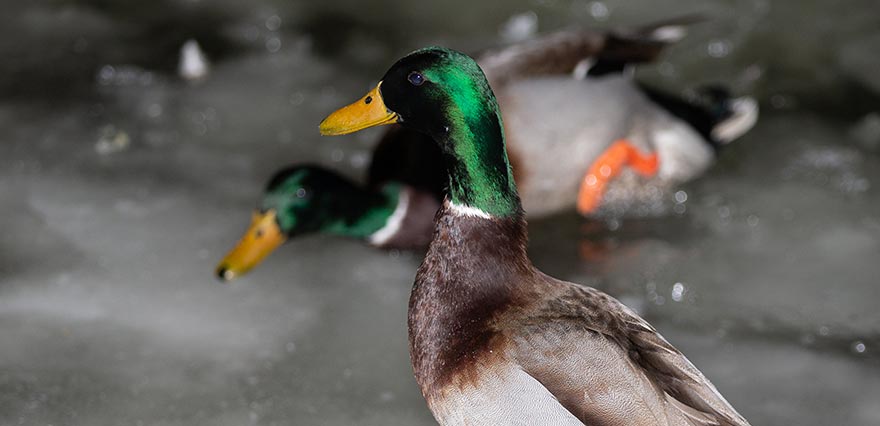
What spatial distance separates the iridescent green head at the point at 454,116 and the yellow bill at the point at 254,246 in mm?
957

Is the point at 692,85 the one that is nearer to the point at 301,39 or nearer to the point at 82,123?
the point at 301,39

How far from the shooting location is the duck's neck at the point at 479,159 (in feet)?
7.57

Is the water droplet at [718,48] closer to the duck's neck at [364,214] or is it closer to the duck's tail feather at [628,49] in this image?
the duck's tail feather at [628,49]

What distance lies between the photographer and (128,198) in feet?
12.1

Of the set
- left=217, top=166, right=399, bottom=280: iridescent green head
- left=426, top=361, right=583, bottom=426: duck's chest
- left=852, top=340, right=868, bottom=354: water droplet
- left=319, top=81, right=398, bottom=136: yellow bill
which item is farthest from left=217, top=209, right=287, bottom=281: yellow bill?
left=852, top=340, right=868, bottom=354: water droplet

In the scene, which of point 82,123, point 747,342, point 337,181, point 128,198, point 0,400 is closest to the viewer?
point 0,400

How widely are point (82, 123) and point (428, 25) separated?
144 centimetres

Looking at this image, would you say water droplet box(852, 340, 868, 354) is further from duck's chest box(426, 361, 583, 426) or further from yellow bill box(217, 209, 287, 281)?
yellow bill box(217, 209, 287, 281)

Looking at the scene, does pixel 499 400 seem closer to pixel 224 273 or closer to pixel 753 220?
pixel 224 273

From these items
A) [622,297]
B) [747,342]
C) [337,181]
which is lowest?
[747,342]

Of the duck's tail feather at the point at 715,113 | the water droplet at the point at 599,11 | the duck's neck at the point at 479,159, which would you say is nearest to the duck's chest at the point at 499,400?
the duck's neck at the point at 479,159

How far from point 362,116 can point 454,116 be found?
0.19 meters

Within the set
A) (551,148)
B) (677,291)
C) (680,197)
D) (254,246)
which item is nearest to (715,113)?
(680,197)

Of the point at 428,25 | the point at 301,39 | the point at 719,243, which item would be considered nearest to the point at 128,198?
the point at 301,39
